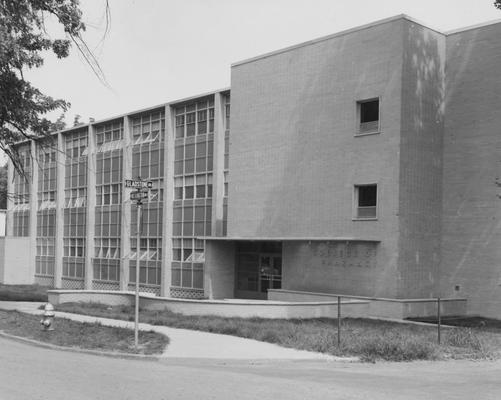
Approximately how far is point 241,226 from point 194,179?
6.56 meters

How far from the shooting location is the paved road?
9164mm

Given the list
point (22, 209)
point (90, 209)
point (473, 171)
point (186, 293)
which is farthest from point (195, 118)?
point (22, 209)

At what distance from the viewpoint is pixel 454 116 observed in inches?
1041

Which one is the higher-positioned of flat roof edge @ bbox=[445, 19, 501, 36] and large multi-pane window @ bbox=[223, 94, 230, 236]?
flat roof edge @ bbox=[445, 19, 501, 36]

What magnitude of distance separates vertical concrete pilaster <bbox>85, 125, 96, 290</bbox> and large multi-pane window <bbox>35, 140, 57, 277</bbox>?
5355mm

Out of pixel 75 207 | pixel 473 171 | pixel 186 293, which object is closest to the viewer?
pixel 473 171

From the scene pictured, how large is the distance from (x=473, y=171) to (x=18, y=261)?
3788 centimetres

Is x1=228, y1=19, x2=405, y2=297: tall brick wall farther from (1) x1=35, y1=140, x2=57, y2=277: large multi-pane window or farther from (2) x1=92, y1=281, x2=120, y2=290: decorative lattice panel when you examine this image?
(1) x1=35, y1=140, x2=57, y2=277: large multi-pane window

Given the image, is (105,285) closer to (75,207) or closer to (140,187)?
(75,207)

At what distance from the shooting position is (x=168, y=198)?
38312mm

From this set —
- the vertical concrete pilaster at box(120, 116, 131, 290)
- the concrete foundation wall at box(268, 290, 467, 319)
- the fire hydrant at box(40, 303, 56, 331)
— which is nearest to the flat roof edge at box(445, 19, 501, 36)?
the concrete foundation wall at box(268, 290, 467, 319)

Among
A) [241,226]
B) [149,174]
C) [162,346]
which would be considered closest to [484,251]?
[241,226]

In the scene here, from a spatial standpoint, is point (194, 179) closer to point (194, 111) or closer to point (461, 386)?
point (194, 111)

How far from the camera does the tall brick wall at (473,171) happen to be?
24.8 m
